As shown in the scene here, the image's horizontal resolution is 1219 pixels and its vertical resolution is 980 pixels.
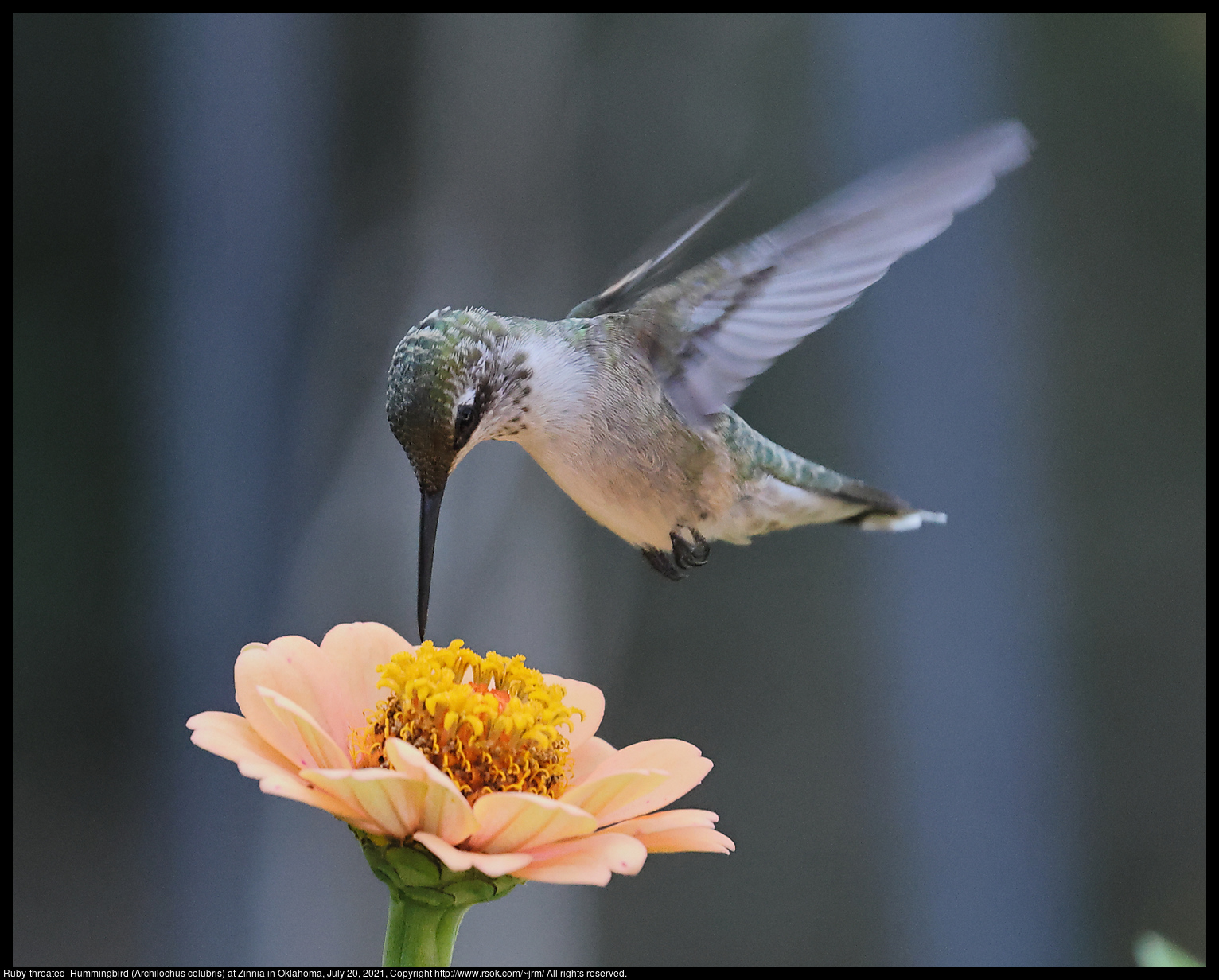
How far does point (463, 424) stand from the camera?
459 millimetres

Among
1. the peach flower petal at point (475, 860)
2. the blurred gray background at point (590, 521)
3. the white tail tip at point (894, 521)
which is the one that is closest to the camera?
the peach flower petal at point (475, 860)

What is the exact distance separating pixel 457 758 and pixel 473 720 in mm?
18

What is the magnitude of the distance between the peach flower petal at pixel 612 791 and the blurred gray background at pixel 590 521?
0.74m

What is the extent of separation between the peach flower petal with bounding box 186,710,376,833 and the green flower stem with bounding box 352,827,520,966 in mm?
15

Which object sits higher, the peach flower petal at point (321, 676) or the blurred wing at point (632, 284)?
the blurred wing at point (632, 284)

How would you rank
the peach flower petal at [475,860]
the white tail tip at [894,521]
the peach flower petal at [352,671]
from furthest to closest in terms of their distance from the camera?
the white tail tip at [894,521] → the peach flower petal at [352,671] → the peach flower petal at [475,860]

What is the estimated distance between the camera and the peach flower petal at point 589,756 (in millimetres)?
421

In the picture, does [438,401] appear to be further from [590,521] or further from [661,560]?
[590,521]

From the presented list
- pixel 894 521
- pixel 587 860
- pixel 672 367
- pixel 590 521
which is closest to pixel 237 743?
pixel 587 860

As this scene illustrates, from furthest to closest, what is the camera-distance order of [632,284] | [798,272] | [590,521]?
[590,521], [632,284], [798,272]

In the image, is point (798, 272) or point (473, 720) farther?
point (798, 272)

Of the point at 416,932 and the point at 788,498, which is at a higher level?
the point at 788,498

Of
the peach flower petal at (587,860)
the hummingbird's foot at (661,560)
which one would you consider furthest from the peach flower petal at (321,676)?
the hummingbird's foot at (661,560)

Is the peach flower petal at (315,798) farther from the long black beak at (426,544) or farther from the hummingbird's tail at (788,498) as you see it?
the hummingbird's tail at (788,498)
